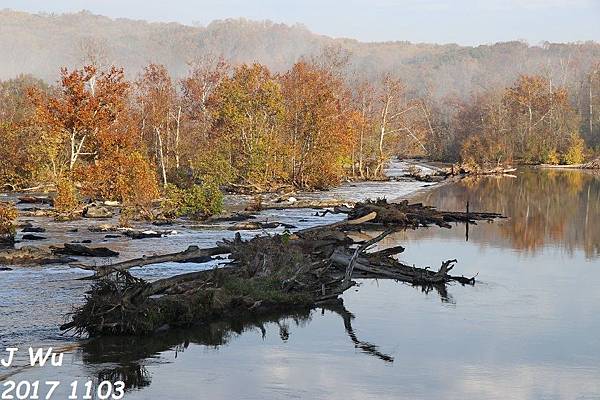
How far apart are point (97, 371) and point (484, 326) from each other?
6741mm

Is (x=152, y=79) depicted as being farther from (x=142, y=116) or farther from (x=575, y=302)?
(x=575, y=302)

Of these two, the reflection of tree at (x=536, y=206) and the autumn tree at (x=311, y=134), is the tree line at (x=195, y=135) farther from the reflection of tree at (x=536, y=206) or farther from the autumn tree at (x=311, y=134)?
the reflection of tree at (x=536, y=206)

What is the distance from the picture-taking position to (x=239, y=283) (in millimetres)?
15500

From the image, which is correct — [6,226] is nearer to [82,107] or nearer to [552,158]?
[82,107]

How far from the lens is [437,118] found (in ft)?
500

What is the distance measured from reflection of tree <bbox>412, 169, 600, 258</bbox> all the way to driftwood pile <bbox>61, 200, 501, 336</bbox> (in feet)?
26.5

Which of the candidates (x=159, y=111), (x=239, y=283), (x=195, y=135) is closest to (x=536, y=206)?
(x=159, y=111)

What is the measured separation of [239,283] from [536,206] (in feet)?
100

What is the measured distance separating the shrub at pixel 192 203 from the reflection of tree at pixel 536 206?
10.1m

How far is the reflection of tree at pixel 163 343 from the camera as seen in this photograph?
11461mm

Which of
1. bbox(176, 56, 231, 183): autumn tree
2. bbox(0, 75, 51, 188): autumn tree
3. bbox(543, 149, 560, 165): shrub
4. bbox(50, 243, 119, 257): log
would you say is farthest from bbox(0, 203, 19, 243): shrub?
bbox(543, 149, 560, 165): shrub

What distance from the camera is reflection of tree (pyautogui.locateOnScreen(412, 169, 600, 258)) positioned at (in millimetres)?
29141

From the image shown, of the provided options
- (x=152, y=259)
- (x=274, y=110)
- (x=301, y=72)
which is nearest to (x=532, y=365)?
(x=152, y=259)

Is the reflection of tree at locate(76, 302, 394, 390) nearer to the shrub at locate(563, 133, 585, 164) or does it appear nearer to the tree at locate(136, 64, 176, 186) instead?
the tree at locate(136, 64, 176, 186)
